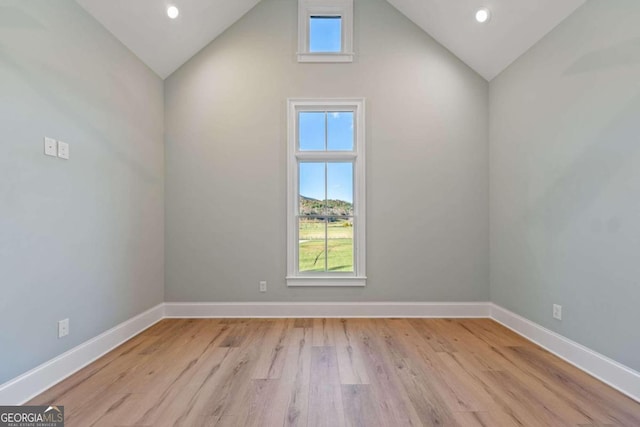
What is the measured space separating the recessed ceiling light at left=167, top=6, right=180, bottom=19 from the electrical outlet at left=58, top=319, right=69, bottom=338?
2.79m

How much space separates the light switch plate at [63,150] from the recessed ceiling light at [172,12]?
161 cm

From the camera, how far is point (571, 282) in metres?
2.45

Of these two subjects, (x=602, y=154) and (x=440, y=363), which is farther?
(x=440, y=363)

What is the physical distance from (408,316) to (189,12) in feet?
13.0

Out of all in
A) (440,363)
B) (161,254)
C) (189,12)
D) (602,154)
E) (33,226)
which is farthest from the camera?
(161,254)

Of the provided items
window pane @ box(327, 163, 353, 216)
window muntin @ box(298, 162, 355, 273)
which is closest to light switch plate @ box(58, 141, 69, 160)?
window muntin @ box(298, 162, 355, 273)

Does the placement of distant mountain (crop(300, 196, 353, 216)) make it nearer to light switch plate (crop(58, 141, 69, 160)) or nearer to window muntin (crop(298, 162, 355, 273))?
window muntin (crop(298, 162, 355, 273))

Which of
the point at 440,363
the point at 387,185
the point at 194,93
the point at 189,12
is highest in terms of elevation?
the point at 189,12

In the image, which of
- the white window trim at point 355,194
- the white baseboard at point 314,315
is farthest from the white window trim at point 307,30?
the white baseboard at point 314,315

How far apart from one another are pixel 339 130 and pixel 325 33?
115 centimetres

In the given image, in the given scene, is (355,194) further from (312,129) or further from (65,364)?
(65,364)

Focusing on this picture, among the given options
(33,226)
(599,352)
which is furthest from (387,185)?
(33,226)

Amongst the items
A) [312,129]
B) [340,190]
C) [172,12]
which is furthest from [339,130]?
[172,12]

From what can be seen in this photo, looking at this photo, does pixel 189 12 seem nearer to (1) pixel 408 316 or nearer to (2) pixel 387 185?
(2) pixel 387 185
